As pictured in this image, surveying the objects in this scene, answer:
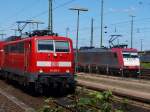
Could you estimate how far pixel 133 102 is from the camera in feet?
63.8

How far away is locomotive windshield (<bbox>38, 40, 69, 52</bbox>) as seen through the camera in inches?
890

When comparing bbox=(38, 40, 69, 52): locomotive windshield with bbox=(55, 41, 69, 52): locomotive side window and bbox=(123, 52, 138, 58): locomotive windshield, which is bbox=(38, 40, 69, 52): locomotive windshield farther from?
bbox=(123, 52, 138, 58): locomotive windshield

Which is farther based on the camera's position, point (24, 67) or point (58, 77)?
point (24, 67)

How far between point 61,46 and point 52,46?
0.43m

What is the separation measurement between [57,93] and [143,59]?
70330mm

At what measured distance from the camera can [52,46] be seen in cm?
2269

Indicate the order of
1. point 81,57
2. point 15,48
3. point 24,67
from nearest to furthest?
point 24,67 < point 15,48 < point 81,57

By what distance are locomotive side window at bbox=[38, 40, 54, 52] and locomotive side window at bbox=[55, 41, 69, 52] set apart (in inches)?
9.5

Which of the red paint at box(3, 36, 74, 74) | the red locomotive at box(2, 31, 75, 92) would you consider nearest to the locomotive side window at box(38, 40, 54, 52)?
the red locomotive at box(2, 31, 75, 92)

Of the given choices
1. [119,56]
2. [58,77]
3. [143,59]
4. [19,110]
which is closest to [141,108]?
[19,110]

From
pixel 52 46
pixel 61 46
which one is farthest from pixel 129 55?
pixel 52 46

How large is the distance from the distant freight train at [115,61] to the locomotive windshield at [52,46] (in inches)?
978

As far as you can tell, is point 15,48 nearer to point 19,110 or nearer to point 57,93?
point 57,93

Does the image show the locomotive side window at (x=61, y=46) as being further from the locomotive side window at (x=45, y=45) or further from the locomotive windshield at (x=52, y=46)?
the locomotive side window at (x=45, y=45)
